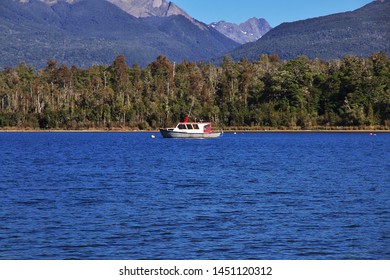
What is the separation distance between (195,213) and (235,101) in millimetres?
142596

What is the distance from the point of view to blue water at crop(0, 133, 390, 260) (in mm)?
29062

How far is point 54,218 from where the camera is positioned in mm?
35750

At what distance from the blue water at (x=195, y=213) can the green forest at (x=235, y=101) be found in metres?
97.7

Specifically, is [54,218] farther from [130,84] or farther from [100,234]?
[130,84]

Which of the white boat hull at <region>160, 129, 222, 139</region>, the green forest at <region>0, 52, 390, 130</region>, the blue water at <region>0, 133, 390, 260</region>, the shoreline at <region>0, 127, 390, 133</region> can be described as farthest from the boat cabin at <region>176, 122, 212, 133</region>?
the blue water at <region>0, 133, 390, 260</region>

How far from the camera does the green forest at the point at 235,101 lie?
162 metres

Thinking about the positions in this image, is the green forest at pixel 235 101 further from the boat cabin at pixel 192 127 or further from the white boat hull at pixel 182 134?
the white boat hull at pixel 182 134

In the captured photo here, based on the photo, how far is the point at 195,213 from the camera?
37438mm

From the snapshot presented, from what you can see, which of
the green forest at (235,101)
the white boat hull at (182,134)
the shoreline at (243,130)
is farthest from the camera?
the green forest at (235,101)

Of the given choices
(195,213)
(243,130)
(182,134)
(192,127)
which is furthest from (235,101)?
(195,213)

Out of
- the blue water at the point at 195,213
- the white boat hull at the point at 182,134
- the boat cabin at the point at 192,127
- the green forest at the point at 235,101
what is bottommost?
the blue water at the point at 195,213

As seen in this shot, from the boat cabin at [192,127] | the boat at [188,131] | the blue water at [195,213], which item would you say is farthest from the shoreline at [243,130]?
the blue water at [195,213]

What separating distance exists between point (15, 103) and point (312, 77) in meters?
71.0

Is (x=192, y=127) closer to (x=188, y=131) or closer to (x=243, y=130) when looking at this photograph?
(x=188, y=131)
